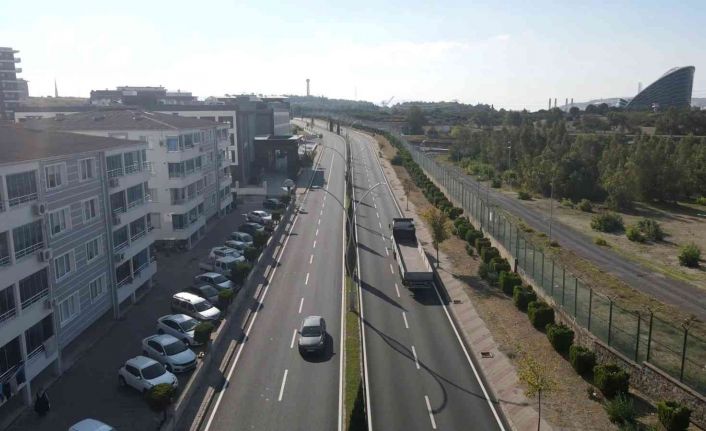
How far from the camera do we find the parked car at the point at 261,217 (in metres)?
61.3

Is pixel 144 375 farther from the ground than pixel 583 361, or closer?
closer

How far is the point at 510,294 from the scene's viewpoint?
128 ft

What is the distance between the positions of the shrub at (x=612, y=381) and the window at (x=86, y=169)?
94.3ft

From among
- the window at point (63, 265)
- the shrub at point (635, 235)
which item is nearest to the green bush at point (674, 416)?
the window at point (63, 265)

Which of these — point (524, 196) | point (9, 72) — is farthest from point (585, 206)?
point (9, 72)

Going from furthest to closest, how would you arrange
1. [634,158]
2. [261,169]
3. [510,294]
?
1. [261,169]
2. [634,158]
3. [510,294]

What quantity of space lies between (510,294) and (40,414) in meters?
28.7

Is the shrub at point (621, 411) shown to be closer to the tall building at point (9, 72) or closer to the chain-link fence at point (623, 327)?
the chain-link fence at point (623, 327)

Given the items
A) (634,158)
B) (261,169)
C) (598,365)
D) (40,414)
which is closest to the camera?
(40,414)

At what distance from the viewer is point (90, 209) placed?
1309 inches

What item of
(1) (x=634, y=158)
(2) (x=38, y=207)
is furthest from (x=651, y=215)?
(2) (x=38, y=207)

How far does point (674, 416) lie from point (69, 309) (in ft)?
94.9

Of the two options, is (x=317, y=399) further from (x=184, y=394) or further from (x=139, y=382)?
(x=139, y=382)

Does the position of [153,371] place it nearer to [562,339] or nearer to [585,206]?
[562,339]
